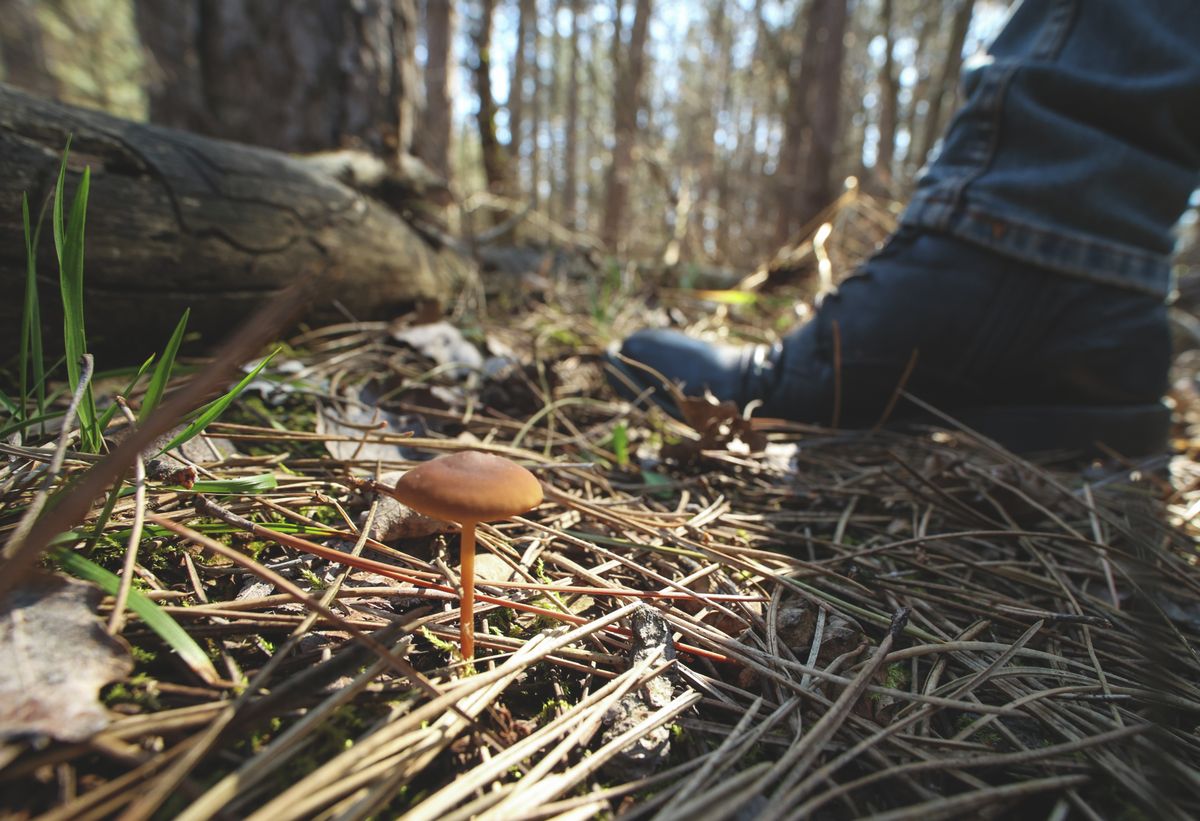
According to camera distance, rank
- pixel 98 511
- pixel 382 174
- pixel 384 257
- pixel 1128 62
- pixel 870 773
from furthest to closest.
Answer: pixel 382 174, pixel 384 257, pixel 1128 62, pixel 98 511, pixel 870 773

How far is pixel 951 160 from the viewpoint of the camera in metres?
1.84

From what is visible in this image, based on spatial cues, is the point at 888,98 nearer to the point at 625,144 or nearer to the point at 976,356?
the point at 625,144

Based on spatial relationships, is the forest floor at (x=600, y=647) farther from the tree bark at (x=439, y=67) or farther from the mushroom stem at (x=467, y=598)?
the tree bark at (x=439, y=67)

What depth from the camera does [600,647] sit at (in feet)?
2.75

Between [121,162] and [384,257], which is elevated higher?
[121,162]

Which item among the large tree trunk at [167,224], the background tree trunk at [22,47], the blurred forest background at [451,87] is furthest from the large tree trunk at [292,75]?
the background tree trunk at [22,47]

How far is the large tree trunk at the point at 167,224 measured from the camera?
51.1 inches

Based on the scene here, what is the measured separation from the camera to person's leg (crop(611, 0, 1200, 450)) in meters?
1.63

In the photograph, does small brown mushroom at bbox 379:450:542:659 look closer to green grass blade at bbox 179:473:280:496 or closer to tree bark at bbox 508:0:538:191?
green grass blade at bbox 179:473:280:496

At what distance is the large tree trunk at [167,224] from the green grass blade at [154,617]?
0.65 m

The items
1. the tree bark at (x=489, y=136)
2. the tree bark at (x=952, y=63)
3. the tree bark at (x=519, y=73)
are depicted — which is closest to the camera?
the tree bark at (x=489, y=136)

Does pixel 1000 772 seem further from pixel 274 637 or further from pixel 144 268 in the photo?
pixel 144 268

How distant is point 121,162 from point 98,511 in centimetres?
109

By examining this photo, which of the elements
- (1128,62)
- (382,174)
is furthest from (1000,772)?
(382,174)
